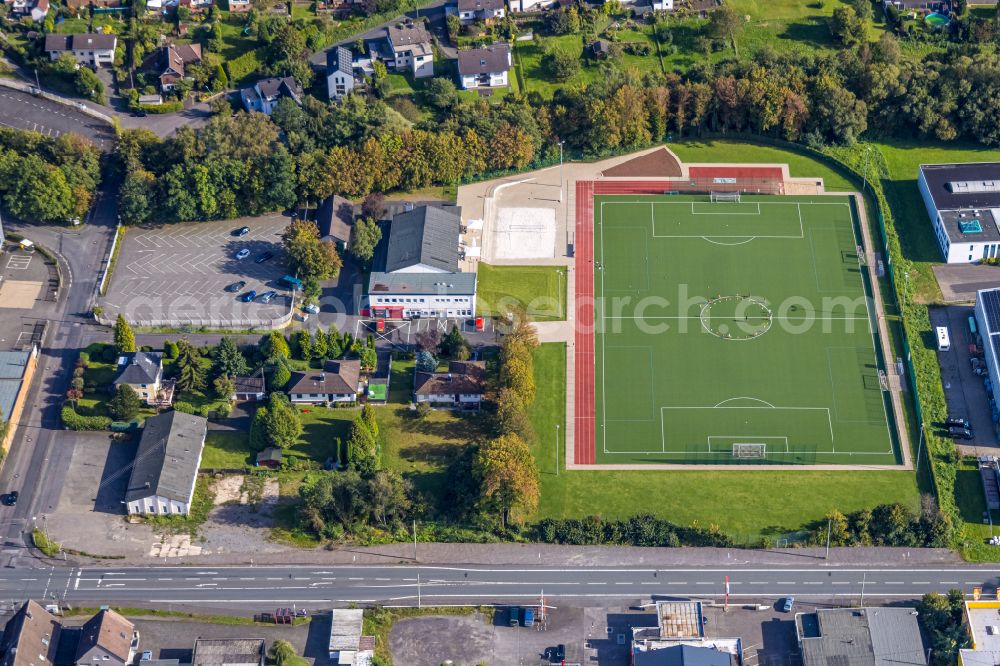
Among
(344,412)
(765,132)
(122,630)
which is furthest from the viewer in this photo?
(765,132)

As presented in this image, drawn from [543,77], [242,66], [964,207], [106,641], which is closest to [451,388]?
[106,641]

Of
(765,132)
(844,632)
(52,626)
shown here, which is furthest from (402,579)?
(765,132)

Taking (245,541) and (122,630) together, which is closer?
(122,630)

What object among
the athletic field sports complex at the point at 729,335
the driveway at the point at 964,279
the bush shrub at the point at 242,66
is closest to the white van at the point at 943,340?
the driveway at the point at 964,279

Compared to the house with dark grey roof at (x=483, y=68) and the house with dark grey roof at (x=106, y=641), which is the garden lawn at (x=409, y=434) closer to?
the house with dark grey roof at (x=106, y=641)

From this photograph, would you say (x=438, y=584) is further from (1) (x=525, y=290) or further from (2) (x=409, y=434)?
(1) (x=525, y=290)

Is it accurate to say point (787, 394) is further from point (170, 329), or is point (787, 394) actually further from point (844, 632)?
point (170, 329)
